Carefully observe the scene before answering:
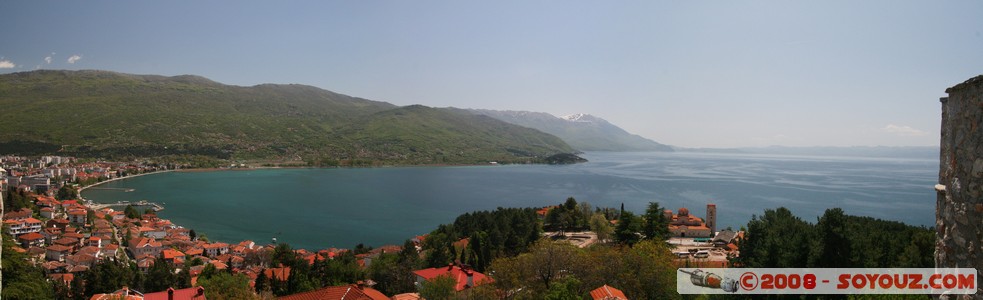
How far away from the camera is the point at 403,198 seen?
63188mm

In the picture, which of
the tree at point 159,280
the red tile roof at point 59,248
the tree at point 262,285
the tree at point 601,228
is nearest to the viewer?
the tree at point 262,285

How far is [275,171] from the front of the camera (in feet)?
322

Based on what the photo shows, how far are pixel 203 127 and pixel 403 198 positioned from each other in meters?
87.4

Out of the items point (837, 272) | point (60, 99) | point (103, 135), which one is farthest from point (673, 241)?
point (60, 99)

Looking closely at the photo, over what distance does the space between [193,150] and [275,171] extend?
80.4 feet

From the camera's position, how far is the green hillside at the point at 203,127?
104 m

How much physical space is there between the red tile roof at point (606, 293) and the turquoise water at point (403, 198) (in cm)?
2821

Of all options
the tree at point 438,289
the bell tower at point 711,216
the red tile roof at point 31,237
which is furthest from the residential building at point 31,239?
the bell tower at point 711,216

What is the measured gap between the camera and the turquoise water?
4391 cm

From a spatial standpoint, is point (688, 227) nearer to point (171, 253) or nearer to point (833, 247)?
point (833, 247)

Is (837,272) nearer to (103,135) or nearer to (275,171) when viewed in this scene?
(275,171)

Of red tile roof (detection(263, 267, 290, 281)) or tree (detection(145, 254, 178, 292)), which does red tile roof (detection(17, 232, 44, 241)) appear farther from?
red tile roof (detection(263, 267, 290, 281))

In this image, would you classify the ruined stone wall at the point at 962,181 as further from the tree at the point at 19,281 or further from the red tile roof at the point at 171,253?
the red tile roof at the point at 171,253

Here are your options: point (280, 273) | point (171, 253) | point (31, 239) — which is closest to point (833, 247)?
point (280, 273)
